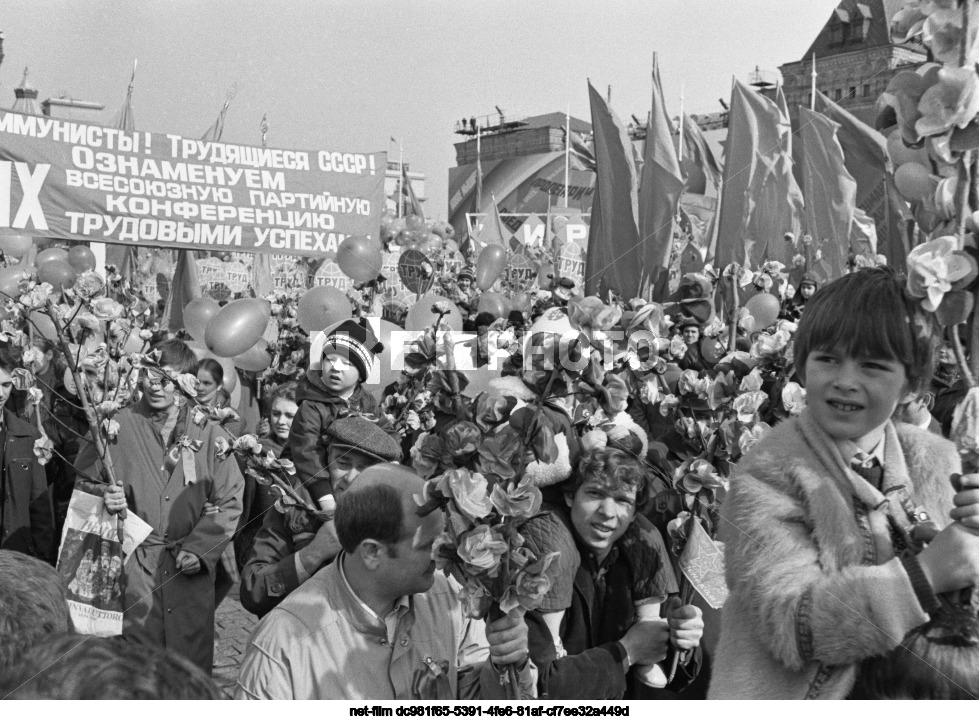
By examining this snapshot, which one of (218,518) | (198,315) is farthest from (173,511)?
(198,315)

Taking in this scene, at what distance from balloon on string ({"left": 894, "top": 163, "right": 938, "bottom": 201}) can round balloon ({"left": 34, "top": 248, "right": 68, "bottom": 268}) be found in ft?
26.7

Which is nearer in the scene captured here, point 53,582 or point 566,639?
point 53,582

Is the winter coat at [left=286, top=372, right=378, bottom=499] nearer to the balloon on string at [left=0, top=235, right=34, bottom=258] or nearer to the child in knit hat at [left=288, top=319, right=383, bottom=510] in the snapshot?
the child in knit hat at [left=288, top=319, right=383, bottom=510]

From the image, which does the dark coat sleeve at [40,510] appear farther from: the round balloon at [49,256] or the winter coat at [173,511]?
the round balloon at [49,256]

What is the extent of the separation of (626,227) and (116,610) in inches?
81.7

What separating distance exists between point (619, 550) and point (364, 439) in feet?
2.73

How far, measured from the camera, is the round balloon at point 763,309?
12.2 feet

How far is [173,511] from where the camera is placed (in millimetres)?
4055

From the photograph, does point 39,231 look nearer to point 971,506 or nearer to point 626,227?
point 626,227

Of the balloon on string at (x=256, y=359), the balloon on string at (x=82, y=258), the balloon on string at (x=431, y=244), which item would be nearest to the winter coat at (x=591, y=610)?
the balloon on string at (x=256, y=359)

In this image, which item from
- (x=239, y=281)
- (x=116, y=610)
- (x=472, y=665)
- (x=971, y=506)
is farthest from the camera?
(x=239, y=281)

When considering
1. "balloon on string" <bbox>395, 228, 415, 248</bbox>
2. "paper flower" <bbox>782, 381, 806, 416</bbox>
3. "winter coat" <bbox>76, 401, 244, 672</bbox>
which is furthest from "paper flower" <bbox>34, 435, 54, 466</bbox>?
"balloon on string" <bbox>395, 228, 415, 248</bbox>

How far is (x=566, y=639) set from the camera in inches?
93.0

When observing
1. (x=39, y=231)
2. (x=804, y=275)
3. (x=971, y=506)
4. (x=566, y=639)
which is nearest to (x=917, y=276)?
(x=971, y=506)
